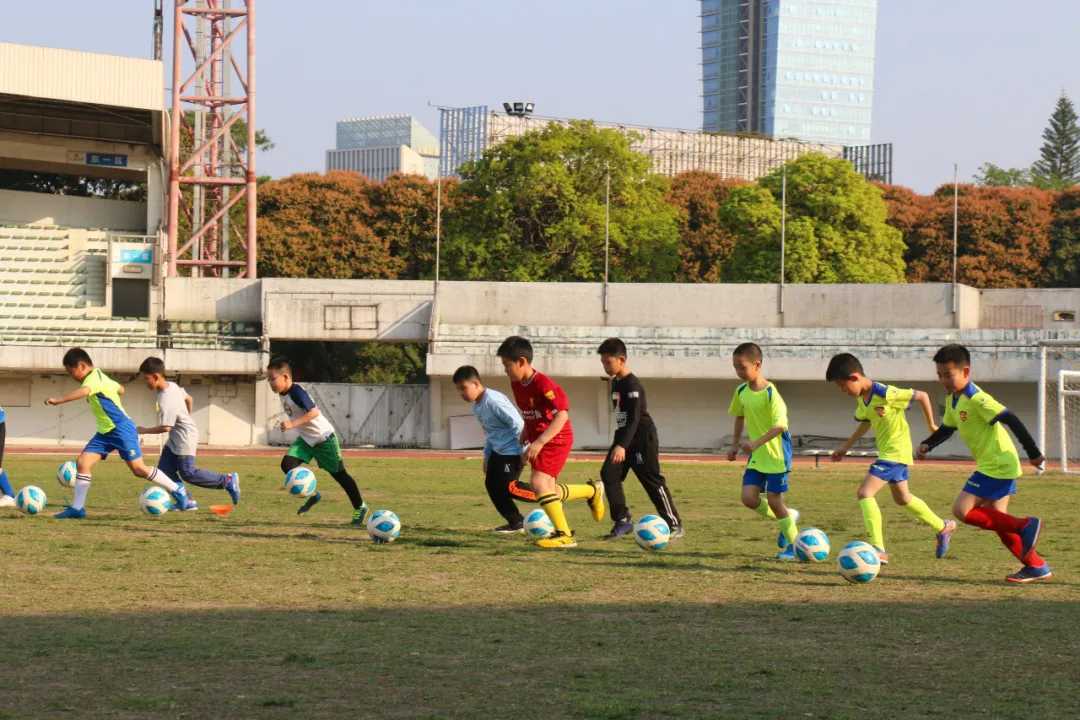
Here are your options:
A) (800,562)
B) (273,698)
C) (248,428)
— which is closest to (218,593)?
(273,698)

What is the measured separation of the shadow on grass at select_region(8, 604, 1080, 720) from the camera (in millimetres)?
6605

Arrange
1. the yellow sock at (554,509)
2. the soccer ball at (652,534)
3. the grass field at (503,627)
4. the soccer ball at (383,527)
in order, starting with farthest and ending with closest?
the soccer ball at (383,527) < the yellow sock at (554,509) < the soccer ball at (652,534) < the grass field at (503,627)

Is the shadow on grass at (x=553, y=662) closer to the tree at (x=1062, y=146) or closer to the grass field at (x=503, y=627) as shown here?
the grass field at (x=503, y=627)

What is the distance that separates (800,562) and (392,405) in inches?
1421

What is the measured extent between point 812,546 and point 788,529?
0.43 meters

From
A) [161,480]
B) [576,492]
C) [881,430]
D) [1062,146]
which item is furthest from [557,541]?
[1062,146]

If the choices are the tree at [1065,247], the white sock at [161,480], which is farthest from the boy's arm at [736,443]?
the tree at [1065,247]

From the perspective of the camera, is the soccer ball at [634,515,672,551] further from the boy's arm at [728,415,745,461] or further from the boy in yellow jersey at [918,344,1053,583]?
the boy in yellow jersey at [918,344,1053,583]

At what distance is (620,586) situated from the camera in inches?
427

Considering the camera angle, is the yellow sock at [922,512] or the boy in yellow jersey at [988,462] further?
A: the yellow sock at [922,512]

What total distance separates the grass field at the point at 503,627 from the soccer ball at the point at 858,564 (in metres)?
0.12

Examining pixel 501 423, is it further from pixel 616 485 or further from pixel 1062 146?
pixel 1062 146

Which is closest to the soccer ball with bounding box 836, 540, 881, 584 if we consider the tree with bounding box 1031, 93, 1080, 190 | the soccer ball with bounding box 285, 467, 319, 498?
the soccer ball with bounding box 285, 467, 319, 498

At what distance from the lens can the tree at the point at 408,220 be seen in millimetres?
65125
